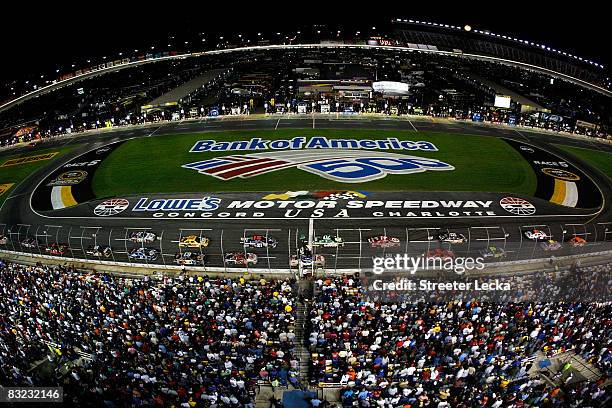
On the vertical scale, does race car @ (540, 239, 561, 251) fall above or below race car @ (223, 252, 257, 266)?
above

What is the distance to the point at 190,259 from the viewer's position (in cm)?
3036

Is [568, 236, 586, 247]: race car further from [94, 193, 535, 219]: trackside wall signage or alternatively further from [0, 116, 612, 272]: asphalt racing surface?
[94, 193, 535, 219]: trackside wall signage

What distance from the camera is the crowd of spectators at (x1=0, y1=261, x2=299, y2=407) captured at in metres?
18.8

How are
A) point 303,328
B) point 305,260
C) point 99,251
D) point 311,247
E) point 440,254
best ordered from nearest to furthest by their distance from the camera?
point 303,328 → point 440,254 → point 305,260 → point 311,247 → point 99,251

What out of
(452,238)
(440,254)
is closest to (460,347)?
(440,254)

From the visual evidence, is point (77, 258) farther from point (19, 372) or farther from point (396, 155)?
point (396, 155)

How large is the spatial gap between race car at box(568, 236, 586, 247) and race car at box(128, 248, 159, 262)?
25.6 metres

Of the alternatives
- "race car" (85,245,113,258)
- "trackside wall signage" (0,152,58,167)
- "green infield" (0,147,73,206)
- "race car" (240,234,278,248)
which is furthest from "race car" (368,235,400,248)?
"trackside wall signage" (0,152,58,167)

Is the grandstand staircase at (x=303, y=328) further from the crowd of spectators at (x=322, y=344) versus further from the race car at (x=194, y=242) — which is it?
the race car at (x=194, y=242)

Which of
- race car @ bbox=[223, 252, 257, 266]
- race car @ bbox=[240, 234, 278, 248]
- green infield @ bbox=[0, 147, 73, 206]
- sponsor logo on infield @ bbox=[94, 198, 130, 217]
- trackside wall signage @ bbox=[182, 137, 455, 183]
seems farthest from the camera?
green infield @ bbox=[0, 147, 73, 206]

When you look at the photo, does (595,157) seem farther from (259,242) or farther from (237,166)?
(259,242)

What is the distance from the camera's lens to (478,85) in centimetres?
8081

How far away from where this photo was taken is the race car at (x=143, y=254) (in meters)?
31.0

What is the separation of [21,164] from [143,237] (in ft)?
107
